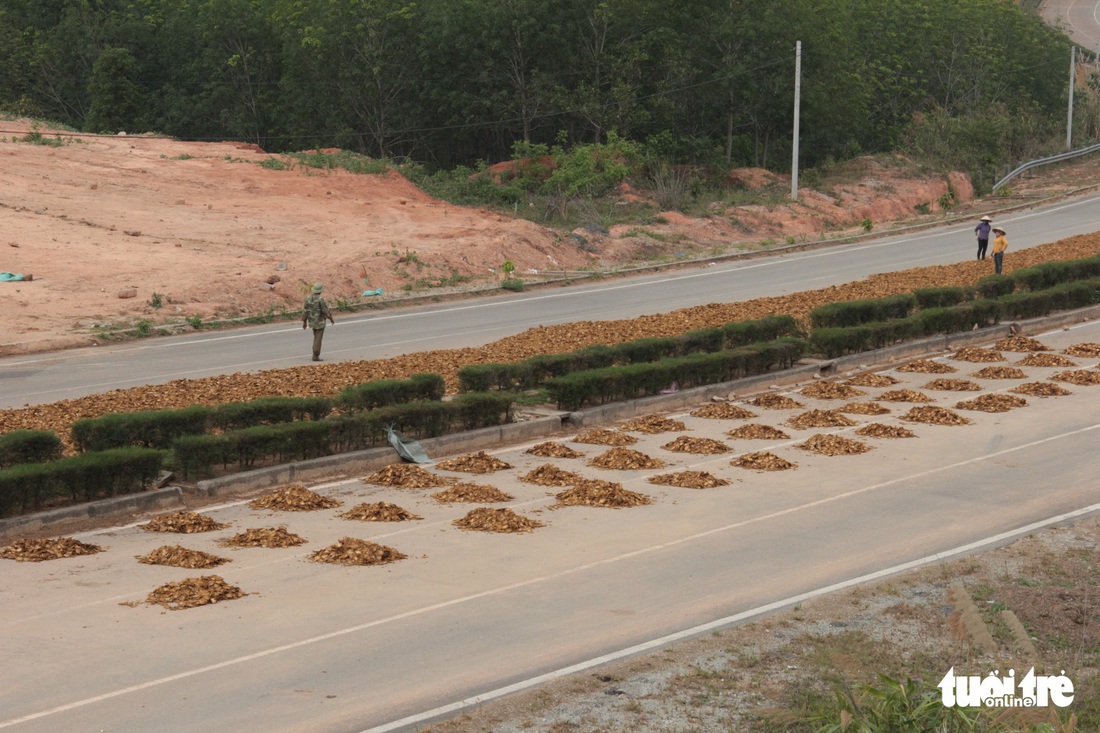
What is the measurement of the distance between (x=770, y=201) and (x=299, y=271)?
76.1 feet

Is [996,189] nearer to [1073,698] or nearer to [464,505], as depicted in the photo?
[464,505]

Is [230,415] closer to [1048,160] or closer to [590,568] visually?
[590,568]

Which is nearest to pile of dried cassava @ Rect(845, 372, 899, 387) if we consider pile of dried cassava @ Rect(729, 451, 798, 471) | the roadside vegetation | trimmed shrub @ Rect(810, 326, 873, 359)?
trimmed shrub @ Rect(810, 326, 873, 359)

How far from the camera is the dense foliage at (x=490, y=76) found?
6088 centimetres

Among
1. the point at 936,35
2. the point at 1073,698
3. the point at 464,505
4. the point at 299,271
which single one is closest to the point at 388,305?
the point at 299,271

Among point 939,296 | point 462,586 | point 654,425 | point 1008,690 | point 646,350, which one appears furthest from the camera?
point 939,296

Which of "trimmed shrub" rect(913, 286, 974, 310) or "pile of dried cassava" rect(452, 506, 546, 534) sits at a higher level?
"trimmed shrub" rect(913, 286, 974, 310)

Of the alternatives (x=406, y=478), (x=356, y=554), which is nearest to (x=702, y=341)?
(x=406, y=478)

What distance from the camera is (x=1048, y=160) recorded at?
216 feet

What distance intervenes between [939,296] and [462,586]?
17.8 metres

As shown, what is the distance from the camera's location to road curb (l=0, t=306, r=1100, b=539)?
1427 cm

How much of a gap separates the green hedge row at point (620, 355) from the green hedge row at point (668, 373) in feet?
1.49

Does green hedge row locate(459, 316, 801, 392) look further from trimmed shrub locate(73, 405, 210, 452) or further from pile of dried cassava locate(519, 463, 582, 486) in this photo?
trimmed shrub locate(73, 405, 210, 452)

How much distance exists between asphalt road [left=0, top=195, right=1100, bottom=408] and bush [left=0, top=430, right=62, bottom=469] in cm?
711
